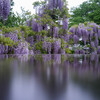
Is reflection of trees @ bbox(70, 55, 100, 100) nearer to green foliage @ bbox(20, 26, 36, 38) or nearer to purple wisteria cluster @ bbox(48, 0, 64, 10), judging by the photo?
green foliage @ bbox(20, 26, 36, 38)

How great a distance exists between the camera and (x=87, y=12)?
18.7m

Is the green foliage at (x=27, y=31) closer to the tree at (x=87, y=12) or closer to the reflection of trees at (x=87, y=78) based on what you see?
the reflection of trees at (x=87, y=78)

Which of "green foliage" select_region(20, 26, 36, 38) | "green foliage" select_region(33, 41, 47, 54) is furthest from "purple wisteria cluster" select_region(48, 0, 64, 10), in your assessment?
"green foliage" select_region(33, 41, 47, 54)

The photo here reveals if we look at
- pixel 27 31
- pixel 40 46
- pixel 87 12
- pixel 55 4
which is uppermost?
pixel 87 12

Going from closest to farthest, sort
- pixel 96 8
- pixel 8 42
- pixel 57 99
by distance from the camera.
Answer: pixel 57 99
pixel 8 42
pixel 96 8

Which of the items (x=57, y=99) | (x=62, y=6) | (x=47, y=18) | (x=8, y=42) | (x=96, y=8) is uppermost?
(x=96, y=8)

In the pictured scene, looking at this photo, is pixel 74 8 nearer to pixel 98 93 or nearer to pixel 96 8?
pixel 96 8

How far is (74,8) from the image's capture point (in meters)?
19.5

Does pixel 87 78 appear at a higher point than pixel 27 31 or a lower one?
lower

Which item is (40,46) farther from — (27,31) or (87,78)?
(87,78)

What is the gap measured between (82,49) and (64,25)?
8.69ft

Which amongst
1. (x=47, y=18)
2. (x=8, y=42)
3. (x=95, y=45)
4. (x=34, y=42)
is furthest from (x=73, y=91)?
(x=95, y=45)

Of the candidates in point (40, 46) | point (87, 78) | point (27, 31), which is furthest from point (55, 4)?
point (87, 78)

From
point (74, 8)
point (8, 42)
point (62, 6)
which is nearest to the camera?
point (8, 42)
